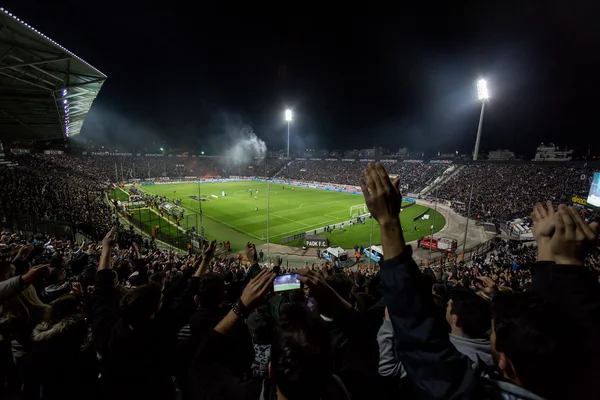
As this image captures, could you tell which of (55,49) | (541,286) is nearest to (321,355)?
(541,286)

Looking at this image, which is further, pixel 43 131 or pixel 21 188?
pixel 43 131

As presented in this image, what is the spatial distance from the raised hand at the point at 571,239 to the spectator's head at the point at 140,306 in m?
3.90

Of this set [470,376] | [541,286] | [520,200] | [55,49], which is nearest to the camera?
[470,376]

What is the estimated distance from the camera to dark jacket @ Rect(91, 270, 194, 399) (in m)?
2.67

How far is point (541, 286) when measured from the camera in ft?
7.28

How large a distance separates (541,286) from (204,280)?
332 cm

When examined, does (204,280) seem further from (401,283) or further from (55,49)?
(55,49)

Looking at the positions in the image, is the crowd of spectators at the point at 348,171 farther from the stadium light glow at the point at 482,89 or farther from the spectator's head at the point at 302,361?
the spectator's head at the point at 302,361

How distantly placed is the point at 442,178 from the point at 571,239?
6378 cm

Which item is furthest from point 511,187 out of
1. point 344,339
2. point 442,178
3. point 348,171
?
point 344,339

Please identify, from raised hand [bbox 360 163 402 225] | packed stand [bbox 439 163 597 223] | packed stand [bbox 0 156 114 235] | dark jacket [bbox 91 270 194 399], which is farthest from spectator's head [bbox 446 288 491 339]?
packed stand [bbox 439 163 597 223]

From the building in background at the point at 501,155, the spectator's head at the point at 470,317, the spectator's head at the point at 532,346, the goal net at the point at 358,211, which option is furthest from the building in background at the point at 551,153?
the spectator's head at the point at 532,346

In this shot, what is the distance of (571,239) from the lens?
2133mm

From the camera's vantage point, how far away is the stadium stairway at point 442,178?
5716cm
